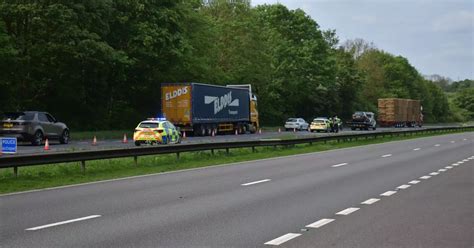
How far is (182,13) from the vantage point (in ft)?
156

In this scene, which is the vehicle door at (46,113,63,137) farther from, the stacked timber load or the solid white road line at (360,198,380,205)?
the stacked timber load

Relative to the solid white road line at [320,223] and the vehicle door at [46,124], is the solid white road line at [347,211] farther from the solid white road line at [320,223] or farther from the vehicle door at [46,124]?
the vehicle door at [46,124]

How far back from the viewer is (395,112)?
3169 inches

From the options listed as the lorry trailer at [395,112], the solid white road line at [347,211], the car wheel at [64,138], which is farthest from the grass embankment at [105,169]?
the lorry trailer at [395,112]

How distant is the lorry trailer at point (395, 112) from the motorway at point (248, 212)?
65129mm

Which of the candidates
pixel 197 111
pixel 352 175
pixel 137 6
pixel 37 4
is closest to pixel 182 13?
pixel 137 6

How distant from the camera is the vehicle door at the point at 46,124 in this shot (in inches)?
1095

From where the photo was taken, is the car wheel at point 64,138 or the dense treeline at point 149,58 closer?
the car wheel at point 64,138

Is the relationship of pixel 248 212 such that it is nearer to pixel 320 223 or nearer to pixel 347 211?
pixel 320 223

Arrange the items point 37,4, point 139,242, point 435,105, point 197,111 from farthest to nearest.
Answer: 1. point 435,105
2. point 197,111
3. point 37,4
4. point 139,242

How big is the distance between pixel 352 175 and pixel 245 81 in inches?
1909

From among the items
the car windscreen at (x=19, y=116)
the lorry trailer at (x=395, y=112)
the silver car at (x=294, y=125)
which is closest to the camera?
the car windscreen at (x=19, y=116)

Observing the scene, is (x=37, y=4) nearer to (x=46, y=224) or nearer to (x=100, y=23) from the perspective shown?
(x=100, y=23)

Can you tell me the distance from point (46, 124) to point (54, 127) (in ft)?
2.36
